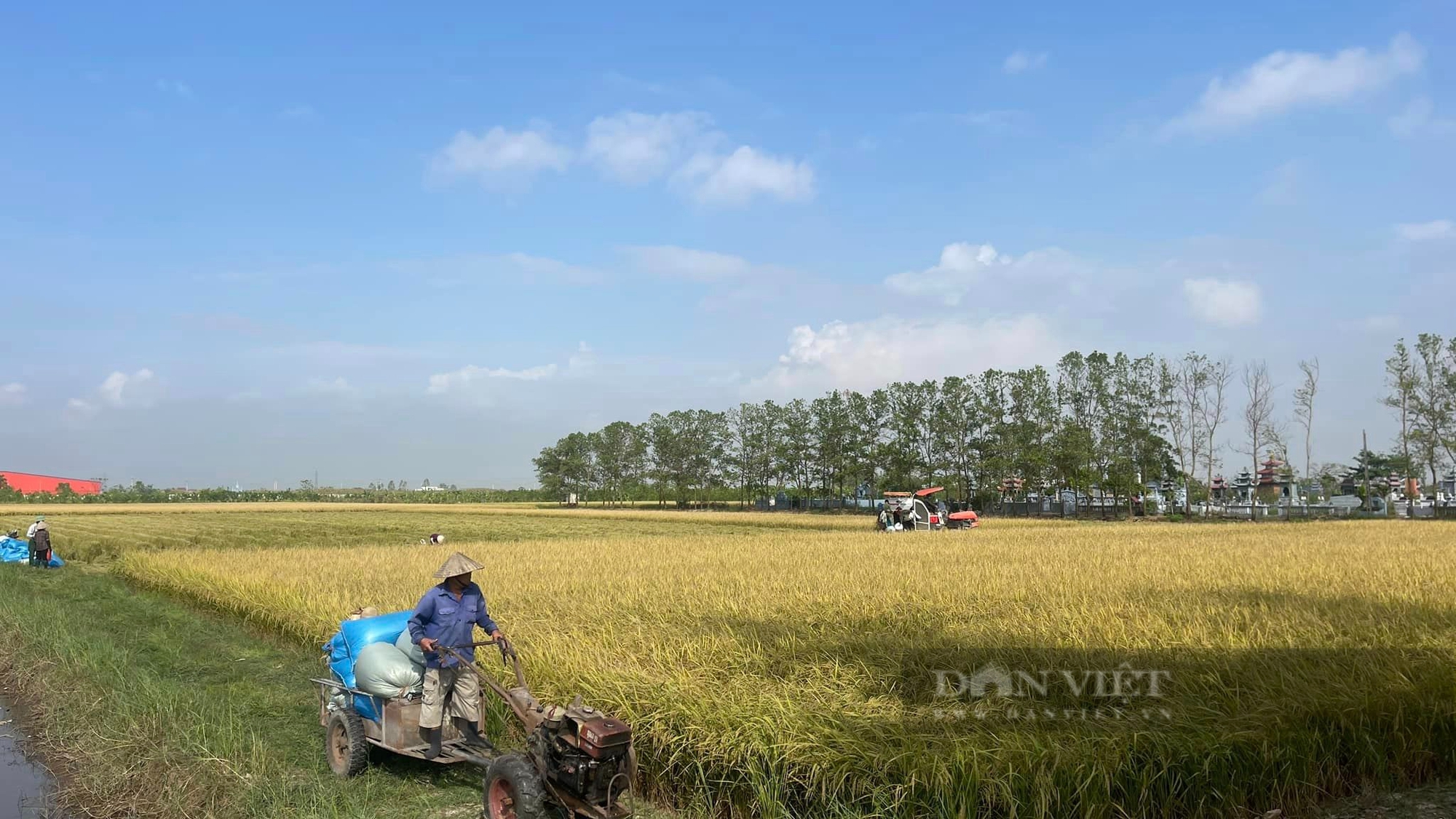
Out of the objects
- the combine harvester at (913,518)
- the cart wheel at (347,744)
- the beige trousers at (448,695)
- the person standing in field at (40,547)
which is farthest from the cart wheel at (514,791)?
the combine harvester at (913,518)

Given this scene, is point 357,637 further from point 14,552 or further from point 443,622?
point 14,552

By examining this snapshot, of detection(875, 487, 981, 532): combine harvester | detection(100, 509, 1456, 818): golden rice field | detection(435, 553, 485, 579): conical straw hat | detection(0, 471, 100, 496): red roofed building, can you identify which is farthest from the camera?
detection(0, 471, 100, 496): red roofed building

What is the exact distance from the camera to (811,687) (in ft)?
19.4

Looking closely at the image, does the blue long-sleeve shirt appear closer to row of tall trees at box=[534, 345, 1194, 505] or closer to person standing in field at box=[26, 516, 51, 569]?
person standing in field at box=[26, 516, 51, 569]

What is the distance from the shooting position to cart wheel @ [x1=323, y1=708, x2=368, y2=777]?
595 cm

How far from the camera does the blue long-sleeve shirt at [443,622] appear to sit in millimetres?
5633

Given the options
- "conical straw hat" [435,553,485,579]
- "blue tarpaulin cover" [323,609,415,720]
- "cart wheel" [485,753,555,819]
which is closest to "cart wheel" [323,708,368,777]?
"blue tarpaulin cover" [323,609,415,720]

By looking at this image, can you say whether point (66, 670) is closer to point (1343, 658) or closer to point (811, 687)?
point (811, 687)

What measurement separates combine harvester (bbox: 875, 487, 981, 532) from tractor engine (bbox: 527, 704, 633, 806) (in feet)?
92.6

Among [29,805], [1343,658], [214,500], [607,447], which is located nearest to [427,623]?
[29,805]

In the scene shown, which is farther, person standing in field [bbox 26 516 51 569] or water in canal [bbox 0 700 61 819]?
person standing in field [bbox 26 516 51 569]

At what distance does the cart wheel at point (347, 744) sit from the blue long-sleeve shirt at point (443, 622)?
81 centimetres

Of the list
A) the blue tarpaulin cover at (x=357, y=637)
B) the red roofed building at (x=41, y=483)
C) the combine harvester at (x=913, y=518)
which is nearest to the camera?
the blue tarpaulin cover at (x=357, y=637)

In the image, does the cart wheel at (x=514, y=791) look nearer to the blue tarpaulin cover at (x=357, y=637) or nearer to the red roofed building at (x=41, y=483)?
the blue tarpaulin cover at (x=357, y=637)
